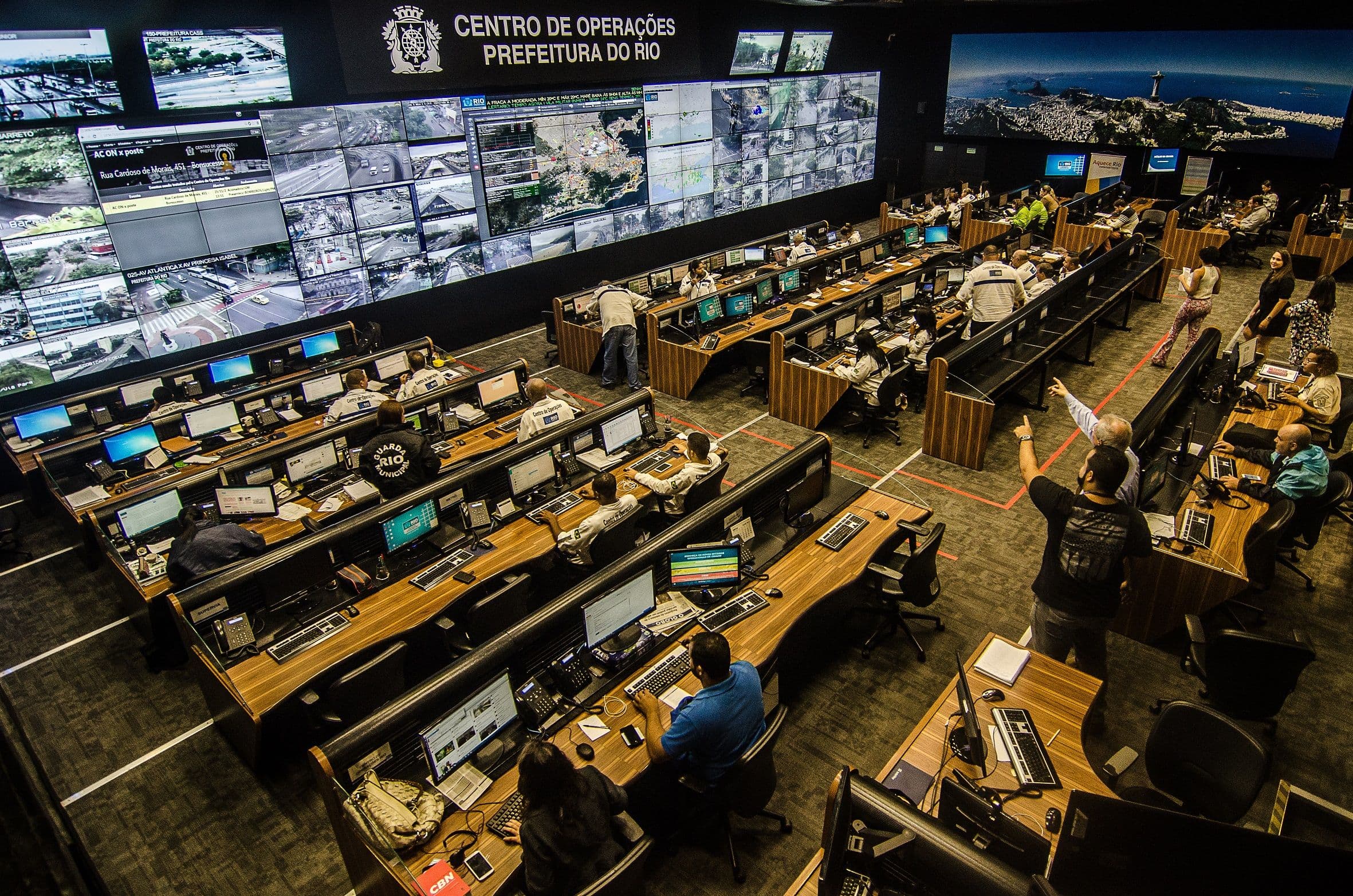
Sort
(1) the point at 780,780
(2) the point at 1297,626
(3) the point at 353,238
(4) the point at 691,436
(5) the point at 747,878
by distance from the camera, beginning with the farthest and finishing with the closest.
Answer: (3) the point at 353,238, (4) the point at 691,436, (2) the point at 1297,626, (1) the point at 780,780, (5) the point at 747,878

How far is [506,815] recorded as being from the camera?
3354mm

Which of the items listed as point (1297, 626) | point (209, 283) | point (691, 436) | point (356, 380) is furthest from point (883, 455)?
point (209, 283)

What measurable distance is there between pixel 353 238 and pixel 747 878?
8.67 meters

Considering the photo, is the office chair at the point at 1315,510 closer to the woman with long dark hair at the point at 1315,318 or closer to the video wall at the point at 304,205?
the woman with long dark hair at the point at 1315,318

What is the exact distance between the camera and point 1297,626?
5.18 meters

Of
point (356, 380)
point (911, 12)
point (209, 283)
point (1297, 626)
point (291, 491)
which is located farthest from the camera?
point (911, 12)

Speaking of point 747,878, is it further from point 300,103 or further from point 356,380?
point 300,103

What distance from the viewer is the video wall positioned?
7457 millimetres

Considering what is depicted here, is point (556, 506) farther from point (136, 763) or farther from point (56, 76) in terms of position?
point (56, 76)

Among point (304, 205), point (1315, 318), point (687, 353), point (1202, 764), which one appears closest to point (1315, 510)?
point (1202, 764)

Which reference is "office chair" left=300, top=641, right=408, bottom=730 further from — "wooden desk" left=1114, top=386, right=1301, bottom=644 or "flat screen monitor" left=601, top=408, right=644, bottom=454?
"wooden desk" left=1114, top=386, right=1301, bottom=644

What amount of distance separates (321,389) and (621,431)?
137 inches

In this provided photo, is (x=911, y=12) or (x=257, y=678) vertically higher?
(x=911, y=12)

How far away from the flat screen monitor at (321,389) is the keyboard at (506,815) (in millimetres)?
5600
